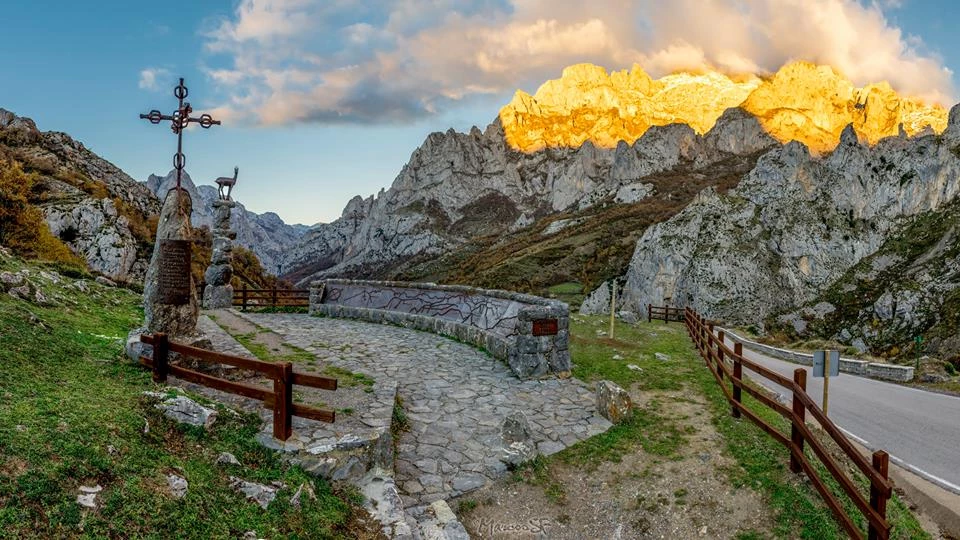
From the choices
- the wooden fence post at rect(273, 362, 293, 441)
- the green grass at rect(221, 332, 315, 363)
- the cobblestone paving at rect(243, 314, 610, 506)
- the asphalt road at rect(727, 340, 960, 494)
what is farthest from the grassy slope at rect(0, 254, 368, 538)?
the asphalt road at rect(727, 340, 960, 494)

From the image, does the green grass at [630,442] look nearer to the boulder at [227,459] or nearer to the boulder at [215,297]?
the boulder at [227,459]

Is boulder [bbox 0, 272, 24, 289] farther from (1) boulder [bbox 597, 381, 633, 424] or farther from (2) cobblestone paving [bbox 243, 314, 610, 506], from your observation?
(1) boulder [bbox 597, 381, 633, 424]

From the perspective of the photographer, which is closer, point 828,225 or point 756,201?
point 828,225

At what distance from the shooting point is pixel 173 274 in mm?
10484

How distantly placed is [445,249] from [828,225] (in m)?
115

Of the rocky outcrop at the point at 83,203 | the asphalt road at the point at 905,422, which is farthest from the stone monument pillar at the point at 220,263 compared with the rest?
the asphalt road at the point at 905,422

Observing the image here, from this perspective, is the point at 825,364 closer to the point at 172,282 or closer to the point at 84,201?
the point at 172,282

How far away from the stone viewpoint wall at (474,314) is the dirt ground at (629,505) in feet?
15.9

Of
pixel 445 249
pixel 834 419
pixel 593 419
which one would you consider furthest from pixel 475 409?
pixel 445 249

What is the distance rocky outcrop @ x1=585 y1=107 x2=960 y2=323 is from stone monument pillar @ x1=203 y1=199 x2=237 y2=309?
5226cm

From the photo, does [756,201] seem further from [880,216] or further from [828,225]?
[880,216]

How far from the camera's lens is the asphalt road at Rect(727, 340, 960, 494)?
10.8 metres

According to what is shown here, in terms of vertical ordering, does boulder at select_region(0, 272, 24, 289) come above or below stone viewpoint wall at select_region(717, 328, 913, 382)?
above

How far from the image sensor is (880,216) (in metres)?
62.8
